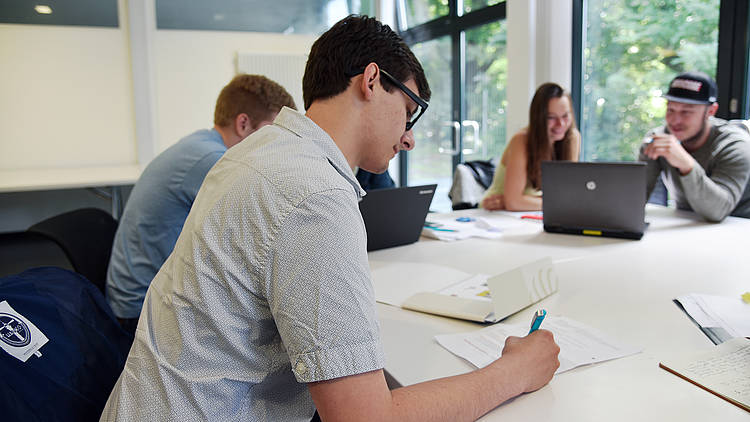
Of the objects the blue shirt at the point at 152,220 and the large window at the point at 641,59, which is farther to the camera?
the large window at the point at 641,59

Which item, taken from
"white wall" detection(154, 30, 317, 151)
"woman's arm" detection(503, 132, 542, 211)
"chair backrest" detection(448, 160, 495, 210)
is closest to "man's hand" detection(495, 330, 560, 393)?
"woman's arm" detection(503, 132, 542, 211)

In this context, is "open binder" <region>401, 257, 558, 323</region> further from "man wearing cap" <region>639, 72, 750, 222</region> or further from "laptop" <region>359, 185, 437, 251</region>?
"man wearing cap" <region>639, 72, 750, 222</region>

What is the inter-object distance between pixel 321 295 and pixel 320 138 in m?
0.29

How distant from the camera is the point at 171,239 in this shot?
199 cm

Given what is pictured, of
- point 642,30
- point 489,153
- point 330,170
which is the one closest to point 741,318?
point 330,170

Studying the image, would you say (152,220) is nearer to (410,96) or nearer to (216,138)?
(216,138)

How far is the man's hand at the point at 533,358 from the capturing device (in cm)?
86

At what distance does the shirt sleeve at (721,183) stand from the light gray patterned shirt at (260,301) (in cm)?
182

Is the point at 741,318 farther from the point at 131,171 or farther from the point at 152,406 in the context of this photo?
the point at 131,171

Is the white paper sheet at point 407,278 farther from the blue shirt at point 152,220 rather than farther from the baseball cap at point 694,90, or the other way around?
the baseball cap at point 694,90

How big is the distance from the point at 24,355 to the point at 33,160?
5.55 meters

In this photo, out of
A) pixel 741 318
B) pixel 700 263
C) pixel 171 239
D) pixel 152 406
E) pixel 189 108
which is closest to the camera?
pixel 152 406

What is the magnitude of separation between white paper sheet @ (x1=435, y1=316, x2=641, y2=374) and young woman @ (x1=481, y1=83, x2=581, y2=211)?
159 cm

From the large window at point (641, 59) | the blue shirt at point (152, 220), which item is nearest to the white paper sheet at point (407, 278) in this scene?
the blue shirt at point (152, 220)
